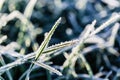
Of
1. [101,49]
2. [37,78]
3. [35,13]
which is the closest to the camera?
[37,78]

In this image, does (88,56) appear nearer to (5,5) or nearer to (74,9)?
(74,9)

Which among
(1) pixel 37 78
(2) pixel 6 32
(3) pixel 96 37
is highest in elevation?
(2) pixel 6 32

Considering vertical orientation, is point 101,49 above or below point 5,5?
below

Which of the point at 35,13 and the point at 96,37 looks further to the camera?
the point at 35,13

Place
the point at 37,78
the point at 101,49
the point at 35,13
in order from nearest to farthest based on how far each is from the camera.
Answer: the point at 37,78
the point at 101,49
the point at 35,13

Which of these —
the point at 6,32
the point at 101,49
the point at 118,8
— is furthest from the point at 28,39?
the point at 118,8

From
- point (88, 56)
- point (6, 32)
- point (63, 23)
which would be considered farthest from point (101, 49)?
point (6, 32)
